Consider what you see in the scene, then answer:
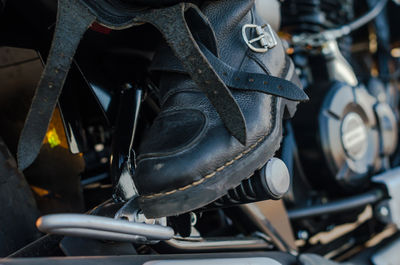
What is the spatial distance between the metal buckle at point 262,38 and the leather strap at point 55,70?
24 centimetres

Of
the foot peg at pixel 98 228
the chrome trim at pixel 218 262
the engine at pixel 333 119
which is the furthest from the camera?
the engine at pixel 333 119

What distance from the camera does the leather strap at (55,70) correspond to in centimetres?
45

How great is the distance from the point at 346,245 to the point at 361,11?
3.30ft

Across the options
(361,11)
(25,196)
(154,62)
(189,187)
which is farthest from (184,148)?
(361,11)

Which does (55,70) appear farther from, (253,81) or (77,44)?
(253,81)

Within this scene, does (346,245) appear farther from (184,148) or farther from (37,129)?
(37,129)

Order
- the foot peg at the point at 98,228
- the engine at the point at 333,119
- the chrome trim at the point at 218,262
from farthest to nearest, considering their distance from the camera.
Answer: the engine at the point at 333,119 < the chrome trim at the point at 218,262 < the foot peg at the point at 98,228

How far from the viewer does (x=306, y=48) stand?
46.7 inches

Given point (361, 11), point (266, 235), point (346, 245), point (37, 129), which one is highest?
point (37, 129)

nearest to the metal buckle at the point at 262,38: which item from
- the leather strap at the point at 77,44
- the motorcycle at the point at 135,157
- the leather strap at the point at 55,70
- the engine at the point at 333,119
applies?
the motorcycle at the point at 135,157

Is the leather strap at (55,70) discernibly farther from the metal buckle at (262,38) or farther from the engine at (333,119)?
the engine at (333,119)

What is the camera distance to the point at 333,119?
1031 mm

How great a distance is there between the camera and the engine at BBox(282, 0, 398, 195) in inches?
40.8

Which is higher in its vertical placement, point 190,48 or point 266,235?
point 190,48
